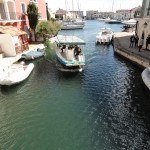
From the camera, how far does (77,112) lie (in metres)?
10.8

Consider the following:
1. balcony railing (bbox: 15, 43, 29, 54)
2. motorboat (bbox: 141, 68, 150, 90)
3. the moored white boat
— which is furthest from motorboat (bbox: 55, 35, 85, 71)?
balcony railing (bbox: 15, 43, 29, 54)

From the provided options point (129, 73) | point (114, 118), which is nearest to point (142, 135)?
point (114, 118)

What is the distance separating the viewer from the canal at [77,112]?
845cm

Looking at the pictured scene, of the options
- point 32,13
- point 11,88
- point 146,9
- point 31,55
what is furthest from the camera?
point 32,13

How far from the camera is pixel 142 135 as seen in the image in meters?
8.77

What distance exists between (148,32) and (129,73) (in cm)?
763

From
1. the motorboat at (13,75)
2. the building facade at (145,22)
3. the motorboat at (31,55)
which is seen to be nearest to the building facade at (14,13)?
the motorboat at (31,55)

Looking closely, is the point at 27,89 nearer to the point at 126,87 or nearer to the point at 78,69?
the point at 78,69

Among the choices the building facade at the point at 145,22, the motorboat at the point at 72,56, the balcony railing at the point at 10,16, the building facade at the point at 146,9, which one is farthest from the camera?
the balcony railing at the point at 10,16

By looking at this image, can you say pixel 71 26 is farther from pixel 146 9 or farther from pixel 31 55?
pixel 146 9

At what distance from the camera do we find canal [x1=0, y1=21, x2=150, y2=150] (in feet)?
27.7

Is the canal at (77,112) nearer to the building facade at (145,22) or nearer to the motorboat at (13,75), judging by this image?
the motorboat at (13,75)

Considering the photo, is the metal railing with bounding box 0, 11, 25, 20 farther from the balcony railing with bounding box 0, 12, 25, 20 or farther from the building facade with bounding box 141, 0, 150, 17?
the building facade with bounding box 141, 0, 150, 17

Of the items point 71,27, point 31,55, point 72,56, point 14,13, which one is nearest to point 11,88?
point 72,56
